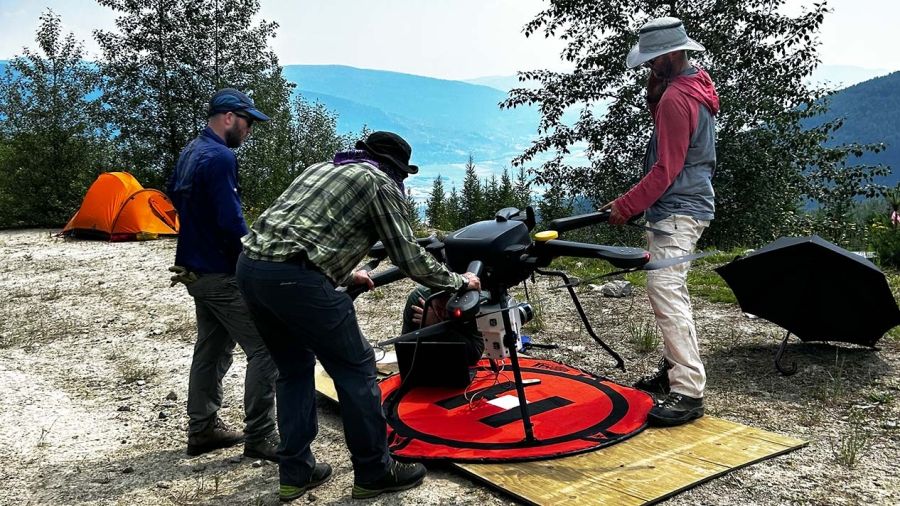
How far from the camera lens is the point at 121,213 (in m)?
17.0

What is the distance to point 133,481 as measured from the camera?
4.52 m

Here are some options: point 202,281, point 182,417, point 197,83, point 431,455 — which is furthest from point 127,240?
point 431,455

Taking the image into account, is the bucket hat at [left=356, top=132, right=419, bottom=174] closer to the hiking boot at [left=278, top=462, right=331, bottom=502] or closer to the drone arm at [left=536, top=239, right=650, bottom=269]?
the drone arm at [left=536, top=239, right=650, bottom=269]

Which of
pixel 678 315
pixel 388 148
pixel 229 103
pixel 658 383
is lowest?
pixel 658 383

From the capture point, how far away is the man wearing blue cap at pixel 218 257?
4609 mm

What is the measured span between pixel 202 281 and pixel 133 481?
1.25 meters

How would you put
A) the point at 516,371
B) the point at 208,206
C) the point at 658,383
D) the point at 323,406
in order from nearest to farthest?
the point at 516,371, the point at 208,206, the point at 658,383, the point at 323,406

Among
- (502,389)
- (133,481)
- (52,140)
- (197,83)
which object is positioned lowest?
(133,481)

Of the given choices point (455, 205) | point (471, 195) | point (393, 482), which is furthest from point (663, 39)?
point (455, 205)

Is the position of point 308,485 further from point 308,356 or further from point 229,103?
point 229,103

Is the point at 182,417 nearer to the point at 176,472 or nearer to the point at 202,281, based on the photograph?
the point at 176,472

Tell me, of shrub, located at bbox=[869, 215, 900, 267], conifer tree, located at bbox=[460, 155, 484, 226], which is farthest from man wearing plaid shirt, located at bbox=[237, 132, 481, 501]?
conifer tree, located at bbox=[460, 155, 484, 226]

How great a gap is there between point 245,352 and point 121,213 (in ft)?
44.8

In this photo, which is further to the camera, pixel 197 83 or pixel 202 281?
pixel 197 83
